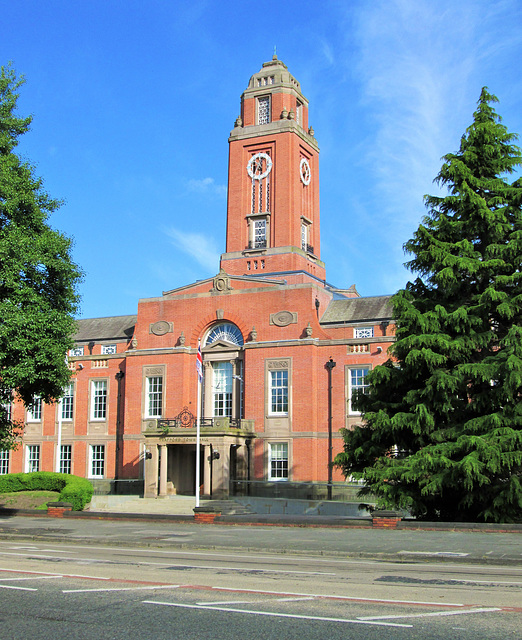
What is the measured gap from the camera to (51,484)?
119 ft

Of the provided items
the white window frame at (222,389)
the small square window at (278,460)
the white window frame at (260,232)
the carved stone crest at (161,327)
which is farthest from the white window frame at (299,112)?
the small square window at (278,460)

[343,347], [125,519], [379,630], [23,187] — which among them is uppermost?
[23,187]

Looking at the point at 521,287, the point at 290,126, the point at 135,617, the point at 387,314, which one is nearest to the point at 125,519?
the point at 521,287

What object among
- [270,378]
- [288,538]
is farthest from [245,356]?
[288,538]

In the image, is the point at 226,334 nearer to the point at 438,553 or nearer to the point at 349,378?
the point at 349,378

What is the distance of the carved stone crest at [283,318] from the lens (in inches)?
1665

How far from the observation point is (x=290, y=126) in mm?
49875

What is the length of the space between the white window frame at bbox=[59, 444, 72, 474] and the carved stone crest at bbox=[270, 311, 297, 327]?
16.7 meters

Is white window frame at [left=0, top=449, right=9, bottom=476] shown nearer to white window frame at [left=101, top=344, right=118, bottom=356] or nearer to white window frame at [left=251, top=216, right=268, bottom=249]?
white window frame at [left=101, top=344, right=118, bottom=356]

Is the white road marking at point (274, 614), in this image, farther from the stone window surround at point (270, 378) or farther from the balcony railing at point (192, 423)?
the stone window surround at point (270, 378)

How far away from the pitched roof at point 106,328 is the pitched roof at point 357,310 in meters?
14.2

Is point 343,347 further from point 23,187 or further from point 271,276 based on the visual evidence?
point 23,187

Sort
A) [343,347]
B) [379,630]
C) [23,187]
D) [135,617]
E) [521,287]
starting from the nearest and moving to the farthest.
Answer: [379,630] → [135,617] → [521,287] → [23,187] → [343,347]

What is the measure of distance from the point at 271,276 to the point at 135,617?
129ft
